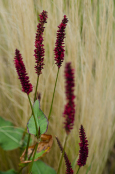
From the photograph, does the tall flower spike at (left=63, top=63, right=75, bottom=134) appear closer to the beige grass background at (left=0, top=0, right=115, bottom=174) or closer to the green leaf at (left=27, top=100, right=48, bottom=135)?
the green leaf at (left=27, top=100, right=48, bottom=135)

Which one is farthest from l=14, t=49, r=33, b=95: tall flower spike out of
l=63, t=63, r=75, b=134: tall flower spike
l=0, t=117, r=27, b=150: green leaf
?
l=0, t=117, r=27, b=150: green leaf

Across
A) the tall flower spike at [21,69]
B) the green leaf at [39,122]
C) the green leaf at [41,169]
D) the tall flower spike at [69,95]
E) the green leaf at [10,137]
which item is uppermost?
the tall flower spike at [21,69]

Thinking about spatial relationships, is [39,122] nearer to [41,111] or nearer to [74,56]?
[41,111]

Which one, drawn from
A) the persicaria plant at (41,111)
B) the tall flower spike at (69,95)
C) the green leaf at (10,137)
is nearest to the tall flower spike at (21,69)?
the persicaria plant at (41,111)

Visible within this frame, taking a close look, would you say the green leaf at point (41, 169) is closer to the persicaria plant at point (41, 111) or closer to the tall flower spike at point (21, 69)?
the persicaria plant at point (41, 111)

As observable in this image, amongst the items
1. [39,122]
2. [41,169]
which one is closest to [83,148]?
[39,122]

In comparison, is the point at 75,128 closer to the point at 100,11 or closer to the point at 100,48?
the point at 100,48

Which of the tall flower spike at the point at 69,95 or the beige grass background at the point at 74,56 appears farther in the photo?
the beige grass background at the point at 74,56
